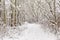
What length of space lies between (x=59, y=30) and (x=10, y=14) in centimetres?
437

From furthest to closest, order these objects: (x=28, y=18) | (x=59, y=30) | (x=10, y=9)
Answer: (x=28, y=18) → (x=10, y=9) → (x=59, y=30)

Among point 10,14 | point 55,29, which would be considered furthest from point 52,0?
point 10,14

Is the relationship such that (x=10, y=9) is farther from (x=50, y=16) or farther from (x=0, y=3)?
(x=50, y=16)

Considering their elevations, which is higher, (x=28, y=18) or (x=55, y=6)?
(x=55, y=6)

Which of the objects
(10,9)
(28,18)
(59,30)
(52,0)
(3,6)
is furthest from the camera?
(28,18)

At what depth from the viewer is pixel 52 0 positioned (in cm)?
1139

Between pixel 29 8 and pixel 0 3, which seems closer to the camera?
pixel 0 3

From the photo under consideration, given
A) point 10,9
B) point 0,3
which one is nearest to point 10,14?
point 10,9

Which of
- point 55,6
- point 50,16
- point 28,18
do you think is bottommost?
point 28,18

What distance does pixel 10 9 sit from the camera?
1220cm

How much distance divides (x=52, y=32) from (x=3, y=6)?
3595mm

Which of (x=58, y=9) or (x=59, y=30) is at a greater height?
(x=58, y=9)

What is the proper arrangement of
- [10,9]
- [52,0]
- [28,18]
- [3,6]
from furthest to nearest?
[28,18] < [10,9] < [52,0] < [3,6]

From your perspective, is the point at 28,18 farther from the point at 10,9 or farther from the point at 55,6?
the point at 55,6
